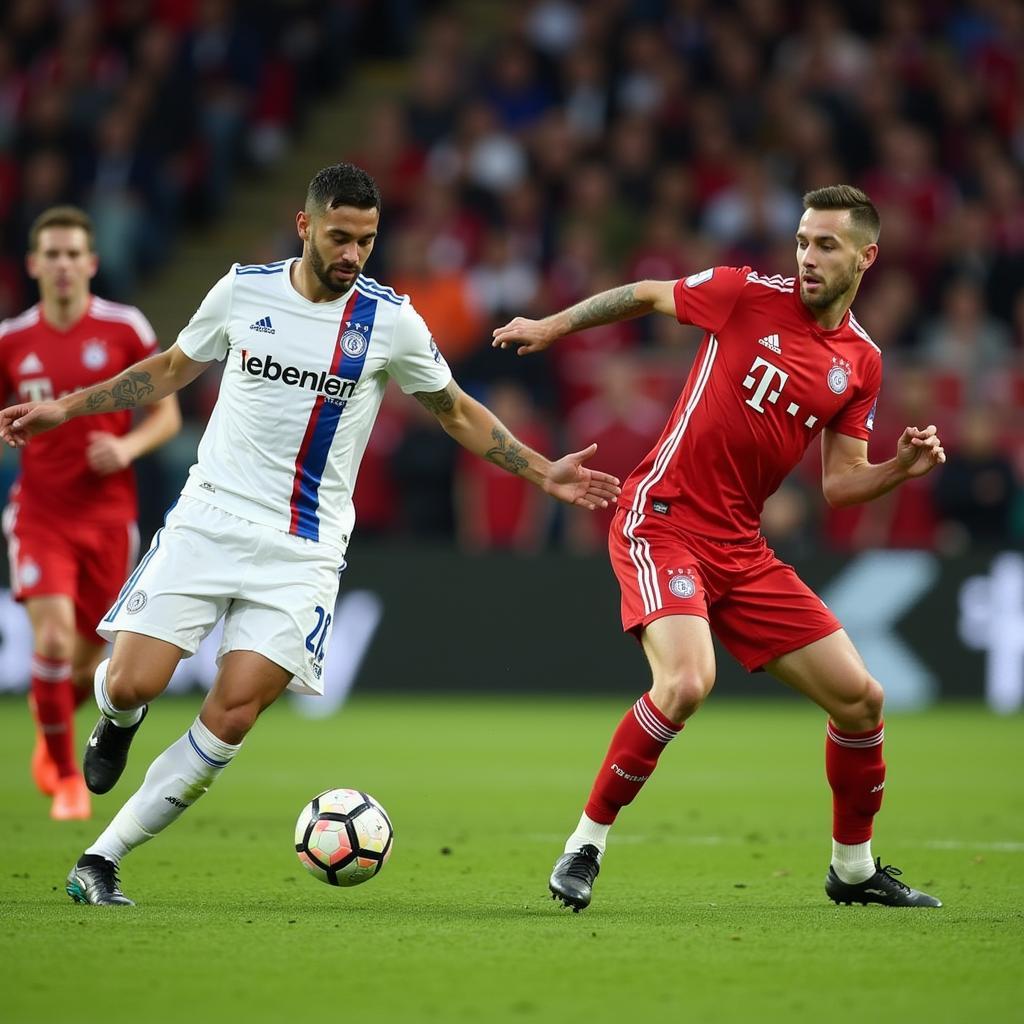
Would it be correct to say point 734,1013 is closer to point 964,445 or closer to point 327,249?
point 327,249

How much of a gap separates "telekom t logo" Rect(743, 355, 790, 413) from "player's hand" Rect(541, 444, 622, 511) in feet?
2.30

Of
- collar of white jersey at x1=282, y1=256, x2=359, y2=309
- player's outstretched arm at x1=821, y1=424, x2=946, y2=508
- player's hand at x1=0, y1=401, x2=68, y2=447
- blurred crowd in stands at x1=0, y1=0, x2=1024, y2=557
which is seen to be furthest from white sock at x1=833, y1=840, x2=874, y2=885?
blurred crowd in stands at x1=0, y1=0, x2=1024, y2=557

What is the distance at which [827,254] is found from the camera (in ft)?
22.7

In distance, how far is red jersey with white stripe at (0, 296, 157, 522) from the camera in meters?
A: 9.42

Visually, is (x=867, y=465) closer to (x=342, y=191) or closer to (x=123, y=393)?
(x=342, y=191)

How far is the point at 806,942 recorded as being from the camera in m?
5.94

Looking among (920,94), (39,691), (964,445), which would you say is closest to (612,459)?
(964,445)

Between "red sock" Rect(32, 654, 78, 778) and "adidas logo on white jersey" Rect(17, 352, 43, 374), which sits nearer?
"red sock" Rect(32, 654, 78, 778)

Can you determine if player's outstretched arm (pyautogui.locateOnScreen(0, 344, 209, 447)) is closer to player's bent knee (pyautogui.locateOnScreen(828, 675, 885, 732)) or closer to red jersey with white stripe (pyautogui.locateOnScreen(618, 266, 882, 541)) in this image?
red jersey with white stripe (pyautogui.locateOnScreen(618, 266, 882, 541))

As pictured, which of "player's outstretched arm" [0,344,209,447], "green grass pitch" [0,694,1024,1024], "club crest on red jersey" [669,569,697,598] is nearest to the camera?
"green grass pitch" [0,694,1024,1024]

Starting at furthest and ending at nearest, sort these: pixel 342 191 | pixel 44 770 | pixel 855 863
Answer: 1. pixel 44 770
2. pixel 855 863
3. pixel 342 191

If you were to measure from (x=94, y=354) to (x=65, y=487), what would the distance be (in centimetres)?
69

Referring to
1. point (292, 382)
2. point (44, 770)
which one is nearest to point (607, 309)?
point (292, 382)

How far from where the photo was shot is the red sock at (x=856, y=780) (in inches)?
273
